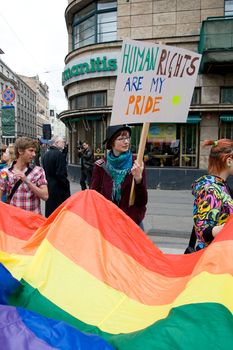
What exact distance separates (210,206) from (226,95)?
474 inches

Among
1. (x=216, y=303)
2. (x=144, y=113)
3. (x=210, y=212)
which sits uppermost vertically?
(x=144, y=113)

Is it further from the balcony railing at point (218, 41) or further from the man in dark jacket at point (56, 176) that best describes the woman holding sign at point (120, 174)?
the balcony railing at point (218, 41)

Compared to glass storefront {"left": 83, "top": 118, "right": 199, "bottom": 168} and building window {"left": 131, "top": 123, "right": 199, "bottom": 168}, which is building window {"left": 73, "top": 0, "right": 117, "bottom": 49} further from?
building window {"left": 131, "top": 123, "right": 199, "bottom": 168}

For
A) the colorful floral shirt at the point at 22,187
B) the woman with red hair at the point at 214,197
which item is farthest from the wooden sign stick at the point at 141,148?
the colorful floral shirt at the point at 22,187

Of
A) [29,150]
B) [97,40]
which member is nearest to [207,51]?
[97,40]

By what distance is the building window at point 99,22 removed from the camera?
48.3ft

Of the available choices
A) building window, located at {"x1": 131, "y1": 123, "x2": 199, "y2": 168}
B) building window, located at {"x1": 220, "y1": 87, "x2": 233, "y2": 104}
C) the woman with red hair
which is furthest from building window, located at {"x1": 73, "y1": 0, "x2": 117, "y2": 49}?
the woman with red hair

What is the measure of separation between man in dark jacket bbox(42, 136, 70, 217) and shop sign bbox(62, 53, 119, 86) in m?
9.13

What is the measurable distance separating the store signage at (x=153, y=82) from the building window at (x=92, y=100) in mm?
12027

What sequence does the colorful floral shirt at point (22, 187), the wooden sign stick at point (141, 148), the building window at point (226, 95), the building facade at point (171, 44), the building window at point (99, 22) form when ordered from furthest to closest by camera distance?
the building window at point (99, 22)
the building window at point (226, 95)
the building facade at point (171, 44)
the colorful floral shirt at point (22, 187)
the wooden sign stick at point (141, 148)

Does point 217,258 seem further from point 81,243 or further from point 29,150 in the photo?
point 29,150

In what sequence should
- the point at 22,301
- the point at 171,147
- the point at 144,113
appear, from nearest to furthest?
the point at 22,301, the point at 144,113, the point at 171,147

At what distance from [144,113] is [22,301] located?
1930 millimetres

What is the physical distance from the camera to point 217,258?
1.75m
